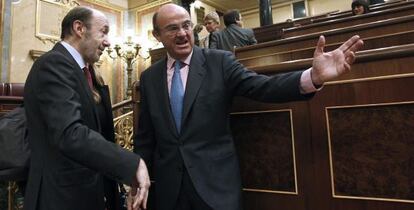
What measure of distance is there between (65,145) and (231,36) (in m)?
3.31

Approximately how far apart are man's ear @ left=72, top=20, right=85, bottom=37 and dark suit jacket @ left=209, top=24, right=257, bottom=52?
2.74 metres

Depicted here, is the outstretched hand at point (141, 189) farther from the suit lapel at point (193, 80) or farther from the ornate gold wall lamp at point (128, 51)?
the ornate gold wall lamp at point (128, 51)

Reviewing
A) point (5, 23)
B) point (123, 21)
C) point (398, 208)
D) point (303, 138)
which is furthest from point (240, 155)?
point (123, 21)

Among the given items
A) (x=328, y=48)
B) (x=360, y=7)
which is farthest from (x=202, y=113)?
(x=360, y=7)

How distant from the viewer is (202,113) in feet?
4.55

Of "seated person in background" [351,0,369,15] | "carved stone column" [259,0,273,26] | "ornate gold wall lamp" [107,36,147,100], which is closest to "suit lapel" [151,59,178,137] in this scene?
"seated person in background" [351,0,369,15]

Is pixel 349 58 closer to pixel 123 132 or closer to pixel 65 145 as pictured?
pixel 65 145

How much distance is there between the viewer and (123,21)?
927cm

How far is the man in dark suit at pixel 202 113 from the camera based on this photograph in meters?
1.25

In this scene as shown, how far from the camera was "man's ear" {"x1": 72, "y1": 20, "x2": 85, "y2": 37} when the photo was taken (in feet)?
4.88

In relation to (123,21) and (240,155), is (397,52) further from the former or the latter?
(123,21)

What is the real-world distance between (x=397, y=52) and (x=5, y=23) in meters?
7.44

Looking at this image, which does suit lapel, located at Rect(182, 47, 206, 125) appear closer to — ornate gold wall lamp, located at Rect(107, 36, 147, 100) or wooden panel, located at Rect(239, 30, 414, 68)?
wooden panel, located at Rect(239, 30, 414, 68)

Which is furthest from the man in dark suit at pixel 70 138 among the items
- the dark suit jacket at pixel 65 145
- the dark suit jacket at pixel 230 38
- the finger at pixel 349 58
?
the dark suit jacket at pixel 230 38
